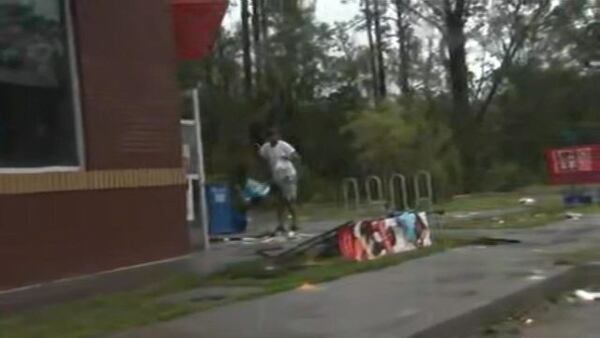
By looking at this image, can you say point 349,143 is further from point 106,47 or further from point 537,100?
point 106,47

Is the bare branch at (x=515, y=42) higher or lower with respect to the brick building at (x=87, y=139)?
higher

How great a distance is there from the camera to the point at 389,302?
1098cm

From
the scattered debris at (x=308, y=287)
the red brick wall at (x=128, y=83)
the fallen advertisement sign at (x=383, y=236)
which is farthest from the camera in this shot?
the fallen advertisement sign at (x=383, y=236)

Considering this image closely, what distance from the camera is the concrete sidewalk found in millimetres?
9445

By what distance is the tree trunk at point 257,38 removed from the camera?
146 feet

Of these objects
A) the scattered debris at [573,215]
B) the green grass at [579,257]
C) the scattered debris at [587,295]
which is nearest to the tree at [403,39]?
the scattered debris at [573,215]

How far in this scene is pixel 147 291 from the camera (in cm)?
1204

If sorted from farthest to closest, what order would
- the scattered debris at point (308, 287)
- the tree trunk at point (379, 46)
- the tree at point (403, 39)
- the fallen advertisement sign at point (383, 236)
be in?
the tree at point (403, 39) < the tree trunk at point (379, 46) < the fallen advertisement sign at point (383, 236) < the scattered debris at point (308, 287)

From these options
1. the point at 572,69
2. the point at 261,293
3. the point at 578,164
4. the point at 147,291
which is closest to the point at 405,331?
the point at 261,293

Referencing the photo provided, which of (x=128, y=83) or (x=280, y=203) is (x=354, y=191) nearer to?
(x=280, y=203)

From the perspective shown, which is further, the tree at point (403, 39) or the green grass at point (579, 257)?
the tree at point (403, 39)

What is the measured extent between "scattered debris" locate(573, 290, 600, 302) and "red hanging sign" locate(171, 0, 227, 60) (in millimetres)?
6209

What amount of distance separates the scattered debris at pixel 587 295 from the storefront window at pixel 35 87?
5664 millimetres

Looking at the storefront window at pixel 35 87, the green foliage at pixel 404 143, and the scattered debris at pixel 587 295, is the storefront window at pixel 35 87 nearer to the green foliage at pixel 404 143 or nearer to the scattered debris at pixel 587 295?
the scattered debris at pixel 587 295
